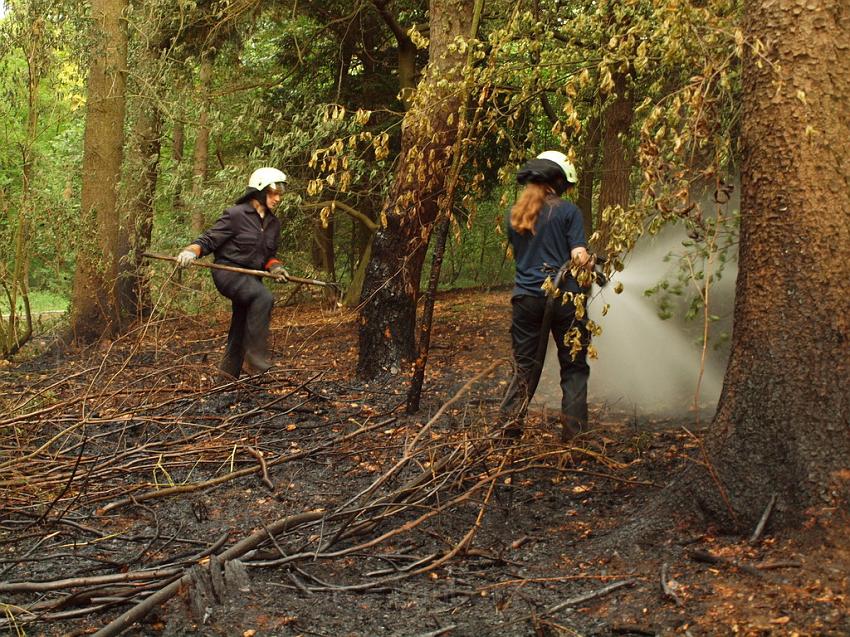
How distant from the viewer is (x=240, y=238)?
8.34 m

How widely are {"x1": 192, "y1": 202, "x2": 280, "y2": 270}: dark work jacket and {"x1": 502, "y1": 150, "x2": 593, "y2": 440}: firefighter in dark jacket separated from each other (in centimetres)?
285

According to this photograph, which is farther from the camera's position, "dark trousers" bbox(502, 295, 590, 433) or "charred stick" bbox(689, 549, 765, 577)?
"dark trousers" bbox(502, 295, 590, 433)

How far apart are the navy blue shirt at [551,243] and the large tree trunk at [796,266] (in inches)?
71.6

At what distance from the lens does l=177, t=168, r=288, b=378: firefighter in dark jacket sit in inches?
328

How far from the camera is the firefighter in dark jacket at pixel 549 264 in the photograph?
6.14 metres

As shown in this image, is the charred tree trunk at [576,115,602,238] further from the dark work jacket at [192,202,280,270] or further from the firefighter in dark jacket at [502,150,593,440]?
the firefighter in dark jacket at [502,150,593,440]

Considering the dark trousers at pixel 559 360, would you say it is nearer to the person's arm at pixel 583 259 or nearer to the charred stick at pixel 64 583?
the person's arm at pixel 583 259

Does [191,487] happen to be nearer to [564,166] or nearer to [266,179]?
[564,166]

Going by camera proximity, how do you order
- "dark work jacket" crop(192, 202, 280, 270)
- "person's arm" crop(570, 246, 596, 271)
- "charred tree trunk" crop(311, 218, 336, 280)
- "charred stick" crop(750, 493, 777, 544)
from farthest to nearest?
"charred tree trunk" crop(311, 218, 336, 280) < "dark work jacket" crop(192, 202, 280, 270) < "person's arm" crop(570, 246, 596, 271) < "charred stick" crop(750, 493, 777, 544)

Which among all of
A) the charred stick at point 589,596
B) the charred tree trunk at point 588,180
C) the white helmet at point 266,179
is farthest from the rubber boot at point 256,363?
the charred tree trunk at point 588,180

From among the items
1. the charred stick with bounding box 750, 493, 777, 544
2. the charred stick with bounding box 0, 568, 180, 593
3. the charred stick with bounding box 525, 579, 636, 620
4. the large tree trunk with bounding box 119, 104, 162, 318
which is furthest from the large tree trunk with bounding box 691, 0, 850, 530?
the large tree trunk with bounding box 119, 104, 162, 318

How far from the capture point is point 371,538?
5.09m

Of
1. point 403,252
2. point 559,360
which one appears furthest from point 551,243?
point 403,252

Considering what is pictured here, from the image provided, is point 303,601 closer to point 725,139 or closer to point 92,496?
point 92,496
